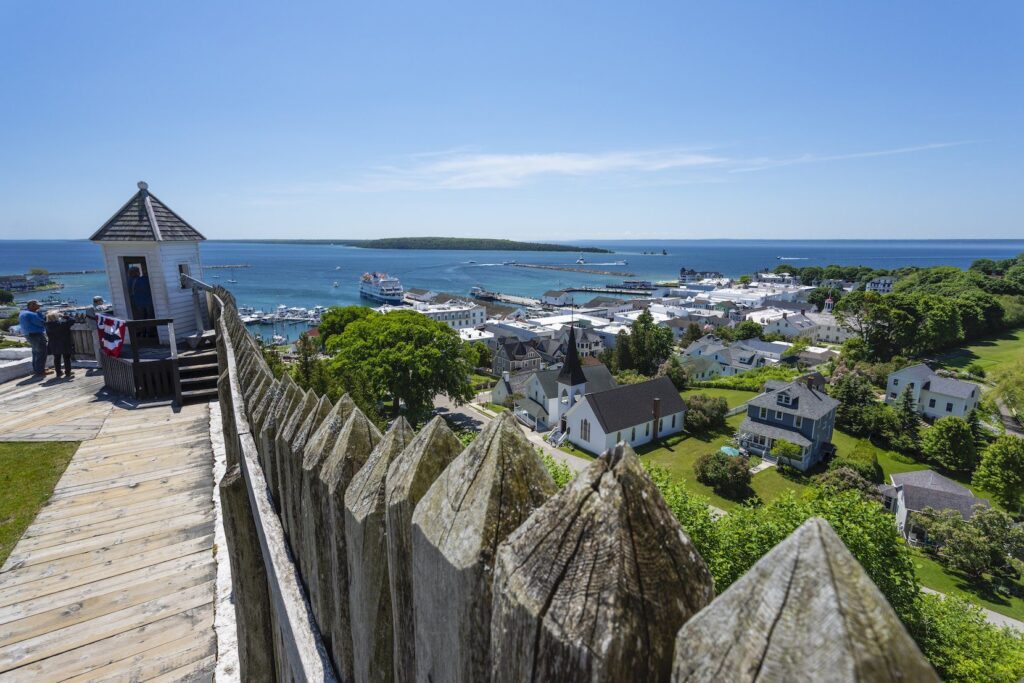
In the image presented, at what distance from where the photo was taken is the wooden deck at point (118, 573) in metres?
3.25

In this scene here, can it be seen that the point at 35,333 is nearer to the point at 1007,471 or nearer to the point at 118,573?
the point at 118,573

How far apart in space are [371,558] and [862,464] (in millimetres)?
37477

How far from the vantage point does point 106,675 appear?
3.13 m

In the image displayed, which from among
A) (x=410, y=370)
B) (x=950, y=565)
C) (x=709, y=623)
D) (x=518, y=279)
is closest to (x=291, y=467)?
(x=709, y=623)

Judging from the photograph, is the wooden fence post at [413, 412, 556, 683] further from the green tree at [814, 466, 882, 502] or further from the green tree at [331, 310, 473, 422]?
the green tree at [814, 466, 882, 502]

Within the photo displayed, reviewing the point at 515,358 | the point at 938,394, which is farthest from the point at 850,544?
the point at 515,358

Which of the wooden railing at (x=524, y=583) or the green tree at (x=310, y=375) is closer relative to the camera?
the wooden railing at (x=524, y=583)

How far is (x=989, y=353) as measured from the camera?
218 feet

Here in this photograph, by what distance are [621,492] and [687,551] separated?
0.18m

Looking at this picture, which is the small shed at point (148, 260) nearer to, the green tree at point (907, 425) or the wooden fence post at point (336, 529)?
the wooden fence post at point (336, 529)

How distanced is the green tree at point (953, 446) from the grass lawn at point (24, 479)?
149ft

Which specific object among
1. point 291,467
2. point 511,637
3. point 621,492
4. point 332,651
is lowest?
point 332,651

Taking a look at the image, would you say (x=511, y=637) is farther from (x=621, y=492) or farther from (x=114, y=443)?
(x=114, y=443)

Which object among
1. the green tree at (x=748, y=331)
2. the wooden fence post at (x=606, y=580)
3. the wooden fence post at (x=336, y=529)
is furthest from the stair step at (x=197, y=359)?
the green tree at (x=748, y=331)
